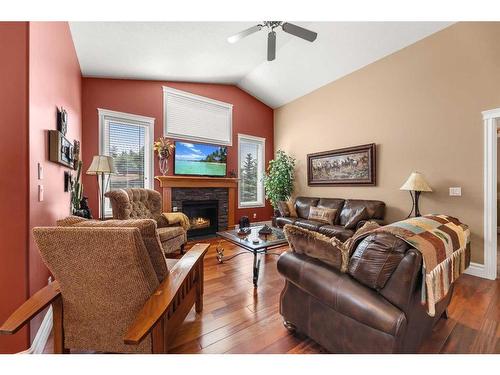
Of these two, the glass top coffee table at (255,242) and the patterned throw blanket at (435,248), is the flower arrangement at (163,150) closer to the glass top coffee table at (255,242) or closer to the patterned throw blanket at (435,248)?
the glass top coffee table at (255,242)

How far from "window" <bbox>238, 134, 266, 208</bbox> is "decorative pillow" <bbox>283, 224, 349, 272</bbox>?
12.9 ft

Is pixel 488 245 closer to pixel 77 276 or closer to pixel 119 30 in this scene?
pixel 77 276

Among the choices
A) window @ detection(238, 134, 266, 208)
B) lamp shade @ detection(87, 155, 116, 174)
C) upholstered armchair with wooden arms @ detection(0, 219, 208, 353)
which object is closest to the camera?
upholstered armchair with wooden arms @ detection(0, 219, 208, 353)

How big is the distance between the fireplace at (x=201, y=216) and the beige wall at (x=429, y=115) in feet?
8.47

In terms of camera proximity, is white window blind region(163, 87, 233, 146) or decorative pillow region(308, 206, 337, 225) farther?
white window blind region(163, 87, 233, 146)

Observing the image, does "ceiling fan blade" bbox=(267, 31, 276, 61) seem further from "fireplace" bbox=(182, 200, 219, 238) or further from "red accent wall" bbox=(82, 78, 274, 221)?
"fireplace" bbox=(182, 200, 219, 238)

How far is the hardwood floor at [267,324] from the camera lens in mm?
1554

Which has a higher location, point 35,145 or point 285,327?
point 35,145

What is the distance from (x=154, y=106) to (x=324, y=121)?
3522mm

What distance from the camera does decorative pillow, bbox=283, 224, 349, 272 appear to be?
4.50 feet

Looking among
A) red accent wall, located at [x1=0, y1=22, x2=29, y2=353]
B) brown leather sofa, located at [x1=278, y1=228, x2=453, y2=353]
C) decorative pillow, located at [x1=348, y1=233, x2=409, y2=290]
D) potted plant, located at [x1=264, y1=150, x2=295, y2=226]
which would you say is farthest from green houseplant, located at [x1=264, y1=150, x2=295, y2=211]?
red accent wall, located at [x1=0, y1=22, x2=29, y2=353]
